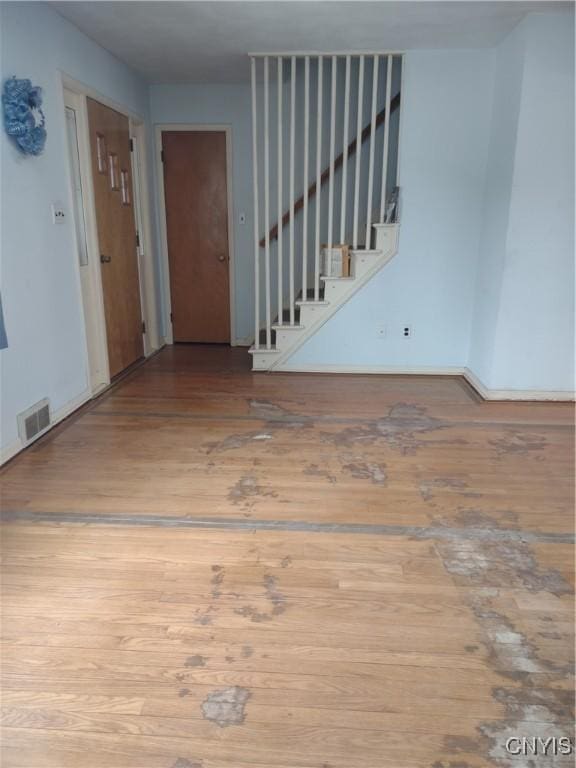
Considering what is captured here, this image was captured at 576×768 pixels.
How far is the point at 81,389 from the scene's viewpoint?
13.2ft

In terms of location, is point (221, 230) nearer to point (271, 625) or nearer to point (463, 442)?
point (463, 442)

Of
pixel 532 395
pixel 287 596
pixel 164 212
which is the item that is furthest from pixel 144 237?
pixel 287 596

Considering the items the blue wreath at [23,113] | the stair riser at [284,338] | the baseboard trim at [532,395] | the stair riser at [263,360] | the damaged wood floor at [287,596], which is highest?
the blue wreath at [23,113]

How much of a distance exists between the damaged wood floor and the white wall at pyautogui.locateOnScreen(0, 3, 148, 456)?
43cm

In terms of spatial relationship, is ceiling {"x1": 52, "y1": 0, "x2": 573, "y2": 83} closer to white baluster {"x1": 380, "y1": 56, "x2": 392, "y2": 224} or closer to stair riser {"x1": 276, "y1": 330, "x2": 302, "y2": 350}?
white baluster {"x1": 380, "y1": 56, "x2": 392, "y2": 224}

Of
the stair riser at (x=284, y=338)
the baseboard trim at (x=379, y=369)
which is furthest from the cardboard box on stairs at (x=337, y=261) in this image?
the baseboard trim at (x=379, y=369)

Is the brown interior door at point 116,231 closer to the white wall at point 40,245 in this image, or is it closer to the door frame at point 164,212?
the white wall at point 40,245

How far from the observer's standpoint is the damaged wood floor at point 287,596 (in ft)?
4.99

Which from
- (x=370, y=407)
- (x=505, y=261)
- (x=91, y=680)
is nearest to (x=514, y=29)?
(x=505, y=261)

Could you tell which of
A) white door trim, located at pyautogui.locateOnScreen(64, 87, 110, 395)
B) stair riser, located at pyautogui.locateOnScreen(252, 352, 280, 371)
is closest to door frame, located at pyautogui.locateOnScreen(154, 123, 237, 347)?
stair riser, located at pyautogui.locateOnScreen(252, 352, 280, 371)

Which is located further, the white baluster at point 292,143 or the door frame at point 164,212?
the door frame at point 164,212

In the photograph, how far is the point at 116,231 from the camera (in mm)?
4613

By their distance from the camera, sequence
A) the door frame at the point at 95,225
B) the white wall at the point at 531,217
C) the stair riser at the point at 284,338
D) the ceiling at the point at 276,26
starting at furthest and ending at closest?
the stair riser at the point at 284,338
the door frame at the point at 95,225
the white wall at the point at 531,217
the ceiling at the point at 276,26

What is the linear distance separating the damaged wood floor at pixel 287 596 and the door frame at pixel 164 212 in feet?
8.23
